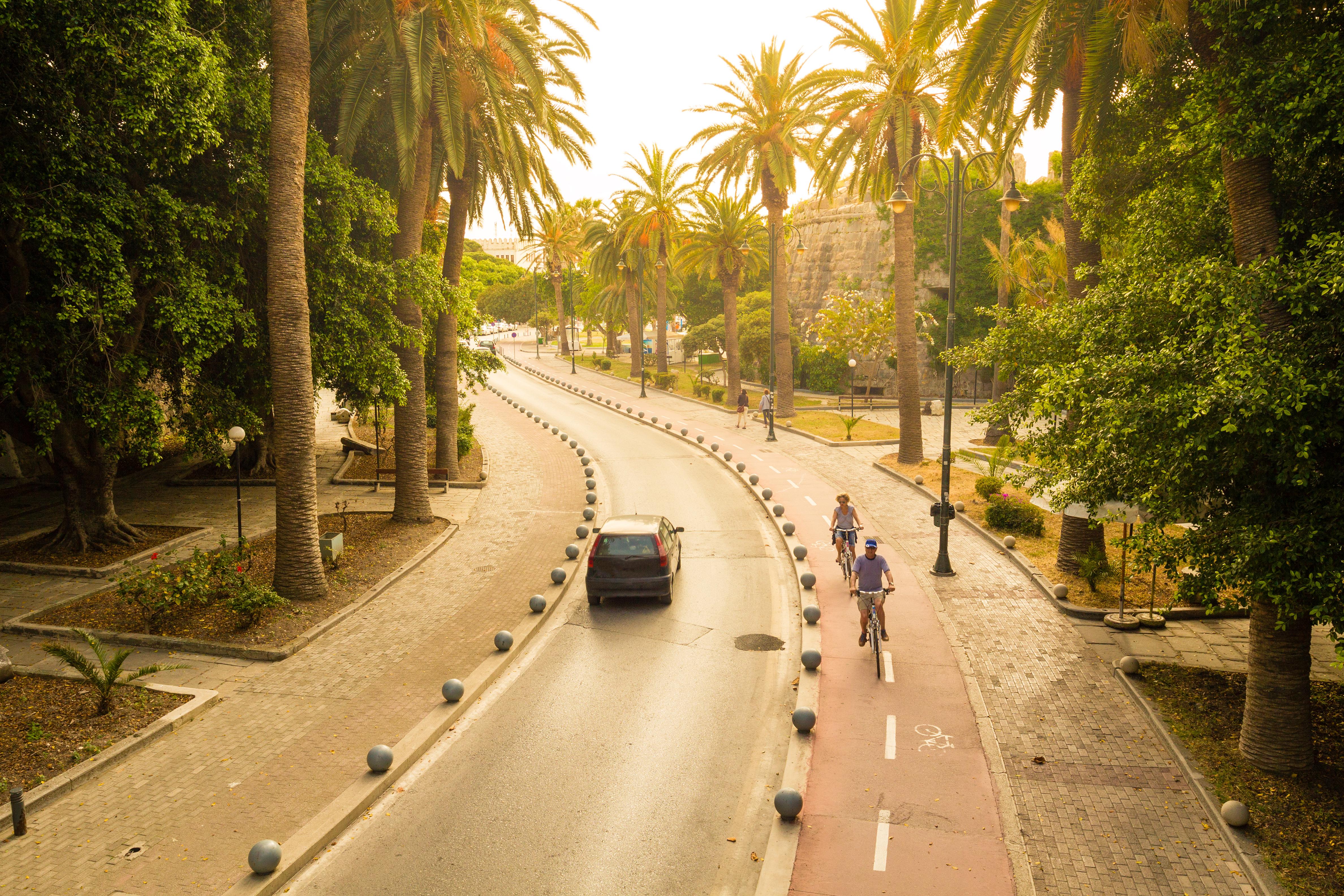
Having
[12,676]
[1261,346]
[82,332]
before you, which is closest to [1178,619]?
[1261,346]

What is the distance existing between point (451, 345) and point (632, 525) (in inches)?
470

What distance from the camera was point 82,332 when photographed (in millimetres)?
14680

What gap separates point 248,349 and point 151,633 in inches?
292

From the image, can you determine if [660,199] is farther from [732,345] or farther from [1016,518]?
[1016,518]

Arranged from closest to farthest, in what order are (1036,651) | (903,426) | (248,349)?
(1036,651) < (248,349) < (903,426)

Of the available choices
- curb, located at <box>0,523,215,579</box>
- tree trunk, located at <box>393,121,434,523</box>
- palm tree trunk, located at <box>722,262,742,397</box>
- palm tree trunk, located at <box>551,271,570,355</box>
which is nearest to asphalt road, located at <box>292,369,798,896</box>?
tree trunk, located at <box>393,121,434,523</box>

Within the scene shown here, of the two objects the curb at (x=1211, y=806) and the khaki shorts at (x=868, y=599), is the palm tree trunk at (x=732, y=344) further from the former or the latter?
the curb at (x=1211, y=806)

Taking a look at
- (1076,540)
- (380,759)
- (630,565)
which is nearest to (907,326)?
(1076,540)

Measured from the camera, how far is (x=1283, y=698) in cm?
944

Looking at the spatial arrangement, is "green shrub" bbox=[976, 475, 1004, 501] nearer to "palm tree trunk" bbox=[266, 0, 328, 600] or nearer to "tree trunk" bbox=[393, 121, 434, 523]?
"tree trunk" bbox=[393, 121, 434, 523]

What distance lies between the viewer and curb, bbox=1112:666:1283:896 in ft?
25.1

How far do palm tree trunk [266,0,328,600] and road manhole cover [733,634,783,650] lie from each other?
313 inches

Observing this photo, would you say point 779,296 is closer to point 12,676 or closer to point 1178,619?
point 1178,619

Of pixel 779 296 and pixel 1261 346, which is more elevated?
pixel 779 296
